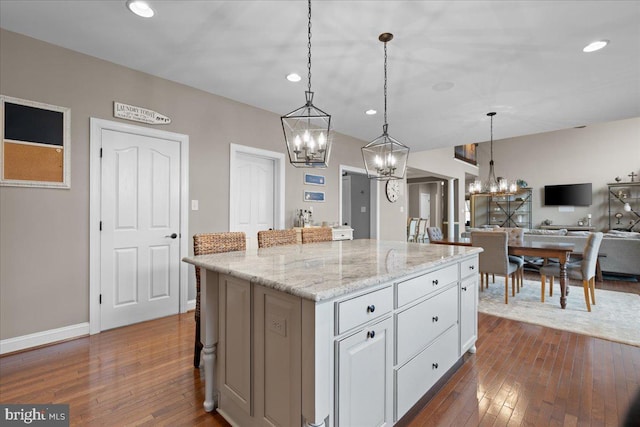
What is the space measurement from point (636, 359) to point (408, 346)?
2162 millimetres

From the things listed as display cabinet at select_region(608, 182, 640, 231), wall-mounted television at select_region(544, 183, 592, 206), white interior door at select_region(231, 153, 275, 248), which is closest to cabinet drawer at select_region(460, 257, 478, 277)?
white interior door at select_region(231, 153, 275, 248)

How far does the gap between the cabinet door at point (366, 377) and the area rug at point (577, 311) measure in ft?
8.42

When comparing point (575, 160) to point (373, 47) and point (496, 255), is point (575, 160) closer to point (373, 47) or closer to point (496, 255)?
point (496, 255)

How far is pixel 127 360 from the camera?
7.53 feet

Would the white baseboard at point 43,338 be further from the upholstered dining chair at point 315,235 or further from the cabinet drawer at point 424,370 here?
the cabinet drawer at point 424,370

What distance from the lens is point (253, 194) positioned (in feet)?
13.7

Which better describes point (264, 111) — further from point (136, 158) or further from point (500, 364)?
point (500, 364)

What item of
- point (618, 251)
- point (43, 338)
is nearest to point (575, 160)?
point (618, 251)

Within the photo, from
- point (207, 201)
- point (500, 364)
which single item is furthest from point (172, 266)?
point (500, 364)

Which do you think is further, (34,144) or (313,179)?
(313,179)

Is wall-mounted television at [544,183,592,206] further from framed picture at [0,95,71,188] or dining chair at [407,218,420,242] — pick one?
framed picture at [0,95,71,188]

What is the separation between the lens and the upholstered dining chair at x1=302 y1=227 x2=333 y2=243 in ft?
9.72

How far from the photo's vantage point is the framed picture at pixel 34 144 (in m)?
2.39

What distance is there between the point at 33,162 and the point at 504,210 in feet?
38.4
